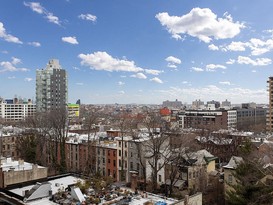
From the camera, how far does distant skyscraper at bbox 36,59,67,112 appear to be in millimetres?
143875

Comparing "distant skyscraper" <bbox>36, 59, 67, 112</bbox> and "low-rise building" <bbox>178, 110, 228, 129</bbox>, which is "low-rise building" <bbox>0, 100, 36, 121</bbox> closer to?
"distant skyscraper" <bbox>36, 59, 67, 112</bbox>

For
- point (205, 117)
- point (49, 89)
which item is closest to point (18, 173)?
point (205, 117)

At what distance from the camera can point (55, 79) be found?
14688 cm

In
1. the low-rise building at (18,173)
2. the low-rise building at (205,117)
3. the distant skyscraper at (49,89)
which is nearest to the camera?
the low-rise building at (18,173)

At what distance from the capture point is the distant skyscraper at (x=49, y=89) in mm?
143875

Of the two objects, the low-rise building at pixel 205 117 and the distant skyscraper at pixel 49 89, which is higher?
the distant skyscraper at pixel 49 89

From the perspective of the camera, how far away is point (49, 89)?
144 metres

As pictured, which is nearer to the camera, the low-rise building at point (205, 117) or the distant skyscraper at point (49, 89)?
the low-rise building at point (205, 117)

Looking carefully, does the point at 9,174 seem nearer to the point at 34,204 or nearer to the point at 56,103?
the point at 34,204

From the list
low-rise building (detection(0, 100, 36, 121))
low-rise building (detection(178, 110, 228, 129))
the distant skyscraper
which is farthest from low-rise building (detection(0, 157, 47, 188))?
low-rise building (detection(0, 100, 36, 121))

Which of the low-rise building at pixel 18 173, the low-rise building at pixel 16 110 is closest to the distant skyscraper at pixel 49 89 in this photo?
the low-rise building at pixel 16 110

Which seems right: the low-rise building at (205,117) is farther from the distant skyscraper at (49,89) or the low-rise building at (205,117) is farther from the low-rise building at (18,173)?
the low-rise building at (18,173)

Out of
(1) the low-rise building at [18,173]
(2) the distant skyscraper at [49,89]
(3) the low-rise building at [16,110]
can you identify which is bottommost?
(1) the low-rise building at [18,173]

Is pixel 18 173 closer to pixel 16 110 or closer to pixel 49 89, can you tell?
pixel 49 89
